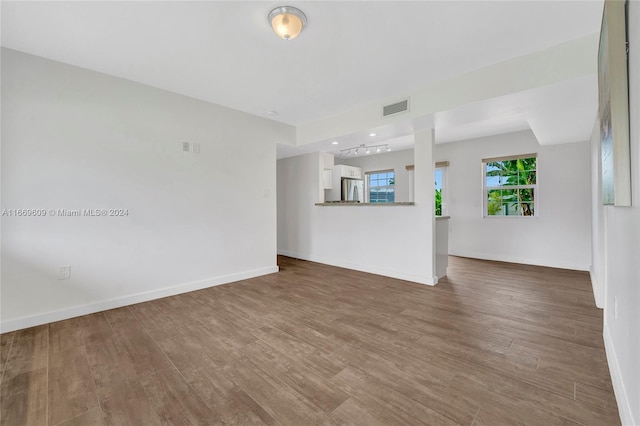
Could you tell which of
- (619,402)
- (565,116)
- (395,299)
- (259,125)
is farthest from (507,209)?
(259,125)

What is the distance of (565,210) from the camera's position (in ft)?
15.8

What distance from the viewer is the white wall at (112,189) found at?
2492 mm

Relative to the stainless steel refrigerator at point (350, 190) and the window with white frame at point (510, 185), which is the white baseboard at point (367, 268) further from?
the window with white frame at point (510, 185)

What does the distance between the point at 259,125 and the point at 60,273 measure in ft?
10.1

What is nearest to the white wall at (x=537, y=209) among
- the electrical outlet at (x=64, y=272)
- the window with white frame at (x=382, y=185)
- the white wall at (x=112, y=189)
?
the window with white frame at (x=382, y=185)

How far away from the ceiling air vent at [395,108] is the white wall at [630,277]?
93.3 inches

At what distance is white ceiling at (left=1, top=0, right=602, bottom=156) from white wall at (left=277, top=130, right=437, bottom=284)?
1314mm

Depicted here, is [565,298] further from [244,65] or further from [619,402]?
[244,65]

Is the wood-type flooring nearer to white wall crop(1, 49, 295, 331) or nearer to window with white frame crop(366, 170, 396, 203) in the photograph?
white wall crop(1, 49, 295, 331)

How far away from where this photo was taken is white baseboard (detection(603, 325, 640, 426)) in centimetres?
122

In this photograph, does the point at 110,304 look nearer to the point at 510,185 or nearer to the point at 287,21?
the point at 287,21

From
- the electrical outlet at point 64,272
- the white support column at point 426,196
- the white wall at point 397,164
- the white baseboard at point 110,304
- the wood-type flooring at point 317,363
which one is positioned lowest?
the wood-type flooring at point 317,363

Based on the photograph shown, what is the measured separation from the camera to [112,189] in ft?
9.73

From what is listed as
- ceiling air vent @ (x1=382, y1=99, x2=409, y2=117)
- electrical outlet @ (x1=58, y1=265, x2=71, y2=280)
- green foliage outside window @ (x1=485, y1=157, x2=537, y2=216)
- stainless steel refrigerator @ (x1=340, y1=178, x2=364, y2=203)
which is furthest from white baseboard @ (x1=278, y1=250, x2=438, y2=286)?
electrical outlet @ (x1=58, y1=265, x2=71, y2=280)
